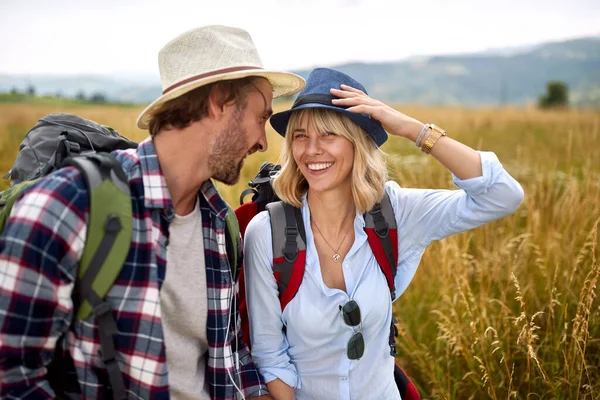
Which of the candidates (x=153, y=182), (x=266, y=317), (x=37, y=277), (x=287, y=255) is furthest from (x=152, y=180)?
(x=266, y=317)

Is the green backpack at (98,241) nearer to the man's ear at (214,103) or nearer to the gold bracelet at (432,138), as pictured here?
the man's ear at (214,103)

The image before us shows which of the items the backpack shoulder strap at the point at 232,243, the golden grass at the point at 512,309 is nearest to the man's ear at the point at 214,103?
the backpack shoulder strap at the point at 232,243

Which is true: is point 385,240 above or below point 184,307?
above

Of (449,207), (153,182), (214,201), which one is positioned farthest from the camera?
(449,207)

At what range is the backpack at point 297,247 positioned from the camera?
7.47ft

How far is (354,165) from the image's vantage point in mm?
2475

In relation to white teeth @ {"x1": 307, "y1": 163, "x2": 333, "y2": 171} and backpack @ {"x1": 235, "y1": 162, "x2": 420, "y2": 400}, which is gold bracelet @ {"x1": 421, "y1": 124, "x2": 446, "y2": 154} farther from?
white teeth @ {"x1": 307, "y1": 163, "x2": 333, "y2": 171}

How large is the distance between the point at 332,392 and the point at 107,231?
1.32 m

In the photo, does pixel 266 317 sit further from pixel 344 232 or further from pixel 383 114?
pixel 383 114

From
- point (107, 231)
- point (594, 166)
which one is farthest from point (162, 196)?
point (594, 166)

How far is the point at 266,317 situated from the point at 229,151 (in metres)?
0.80

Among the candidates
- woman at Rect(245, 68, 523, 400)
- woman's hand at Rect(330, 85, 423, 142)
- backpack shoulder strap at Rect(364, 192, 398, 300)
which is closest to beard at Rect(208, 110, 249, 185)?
woman at Rect(245, 68, 523, 400)

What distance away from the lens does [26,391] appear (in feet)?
5.24

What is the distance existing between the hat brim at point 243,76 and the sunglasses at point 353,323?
106 centimetres
